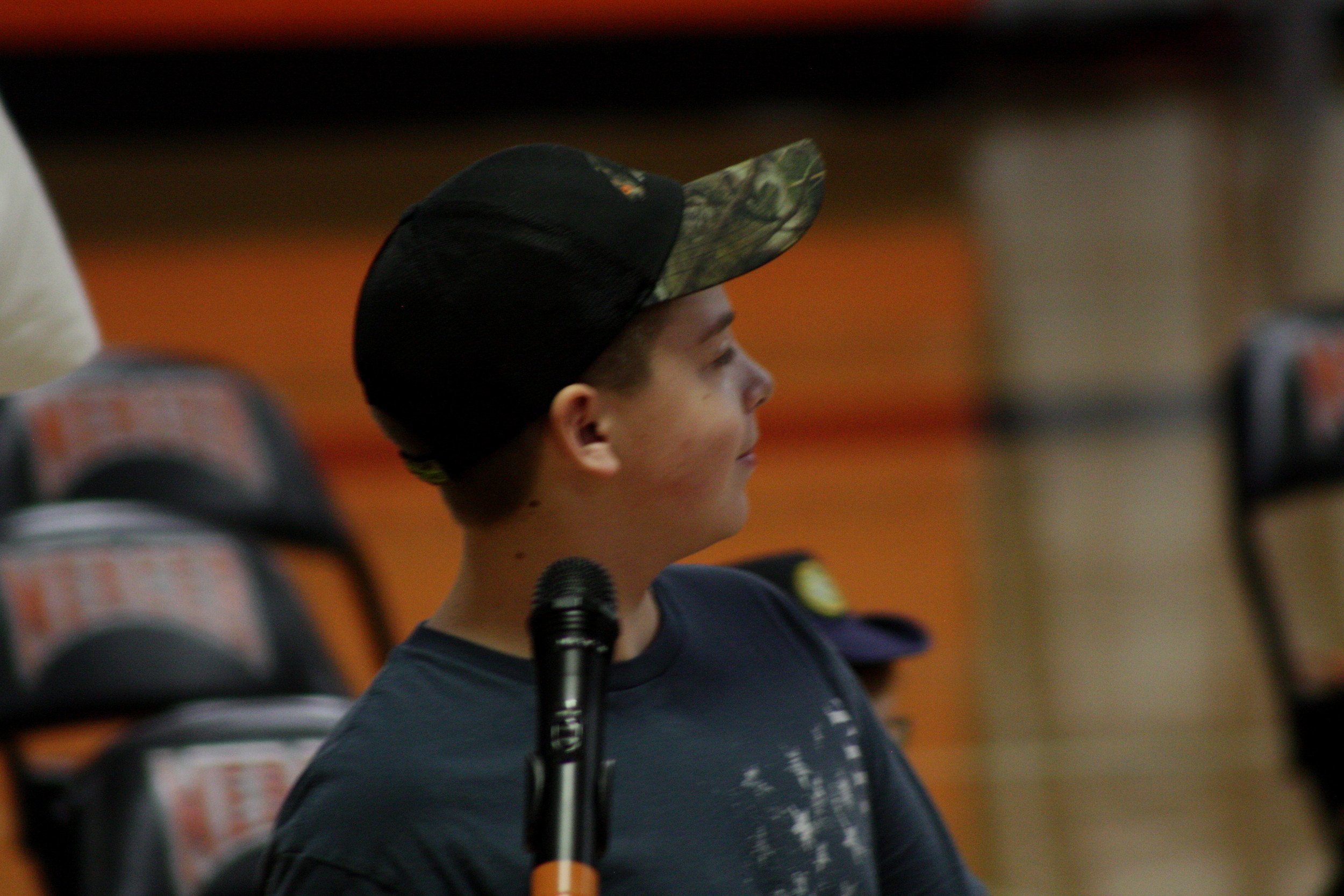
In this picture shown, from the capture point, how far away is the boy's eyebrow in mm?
1052

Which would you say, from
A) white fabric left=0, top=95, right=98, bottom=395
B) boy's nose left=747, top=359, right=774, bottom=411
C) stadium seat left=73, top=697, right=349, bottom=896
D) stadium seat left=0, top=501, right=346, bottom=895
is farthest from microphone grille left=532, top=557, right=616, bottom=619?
stadium seat left=0, top=501, right=346, bottom=895

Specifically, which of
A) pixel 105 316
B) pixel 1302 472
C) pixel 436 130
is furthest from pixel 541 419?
pixel 436 130

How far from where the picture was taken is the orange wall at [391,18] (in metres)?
8.38

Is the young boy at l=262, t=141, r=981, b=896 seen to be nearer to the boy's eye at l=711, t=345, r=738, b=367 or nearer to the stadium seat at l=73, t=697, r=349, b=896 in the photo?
the boy's eye at l=711, t=345, r=738, b=367

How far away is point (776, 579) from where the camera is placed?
60.4 inches

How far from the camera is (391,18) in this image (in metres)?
8.59

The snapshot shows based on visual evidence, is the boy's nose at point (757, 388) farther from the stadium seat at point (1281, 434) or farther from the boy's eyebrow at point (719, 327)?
the stadium seat at point (1281, 434)

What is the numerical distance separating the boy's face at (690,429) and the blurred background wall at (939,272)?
6.88 ft

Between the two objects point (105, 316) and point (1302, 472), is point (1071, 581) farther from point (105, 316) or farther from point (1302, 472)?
point (105, 316)

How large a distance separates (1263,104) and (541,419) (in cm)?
852

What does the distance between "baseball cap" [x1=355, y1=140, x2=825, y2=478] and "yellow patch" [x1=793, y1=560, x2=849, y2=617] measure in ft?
1.86

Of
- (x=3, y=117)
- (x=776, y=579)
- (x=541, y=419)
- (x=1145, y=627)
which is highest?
(x=3, y=117)

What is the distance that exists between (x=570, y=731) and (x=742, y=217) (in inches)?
14.0

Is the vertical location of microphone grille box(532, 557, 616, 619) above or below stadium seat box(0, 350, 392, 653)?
above
